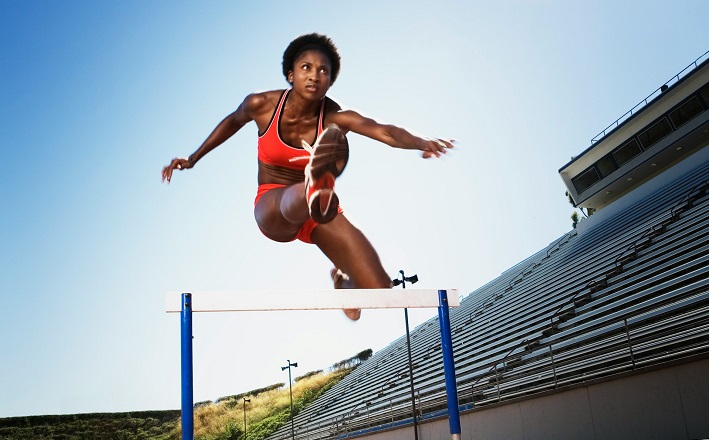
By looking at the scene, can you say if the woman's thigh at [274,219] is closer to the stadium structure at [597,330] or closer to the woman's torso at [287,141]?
the woman's torso at [287,141]

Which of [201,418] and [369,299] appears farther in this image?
[201,418]

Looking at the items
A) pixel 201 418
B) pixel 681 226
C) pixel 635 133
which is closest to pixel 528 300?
pixel 681 226

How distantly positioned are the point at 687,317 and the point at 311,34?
6.89 meters

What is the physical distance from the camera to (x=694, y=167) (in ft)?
63.3

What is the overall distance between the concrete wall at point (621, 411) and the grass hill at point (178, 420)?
20.5m

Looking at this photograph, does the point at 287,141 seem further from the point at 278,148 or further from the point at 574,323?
the point at 574,323

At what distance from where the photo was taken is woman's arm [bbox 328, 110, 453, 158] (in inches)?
214

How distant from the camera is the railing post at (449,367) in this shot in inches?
233

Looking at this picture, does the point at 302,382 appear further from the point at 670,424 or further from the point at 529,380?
the point at 670,424

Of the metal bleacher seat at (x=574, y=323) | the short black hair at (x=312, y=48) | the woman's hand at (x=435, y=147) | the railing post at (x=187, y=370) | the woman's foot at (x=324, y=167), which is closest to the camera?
the railing post at (x=187, y=370)

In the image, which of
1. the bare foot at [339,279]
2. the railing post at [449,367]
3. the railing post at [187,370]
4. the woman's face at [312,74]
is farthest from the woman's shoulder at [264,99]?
the railing post at [449,367]

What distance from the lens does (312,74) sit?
5.98m

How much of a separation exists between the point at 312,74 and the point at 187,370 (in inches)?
107

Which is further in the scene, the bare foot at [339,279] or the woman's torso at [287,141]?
the bare foot at [339,279]
